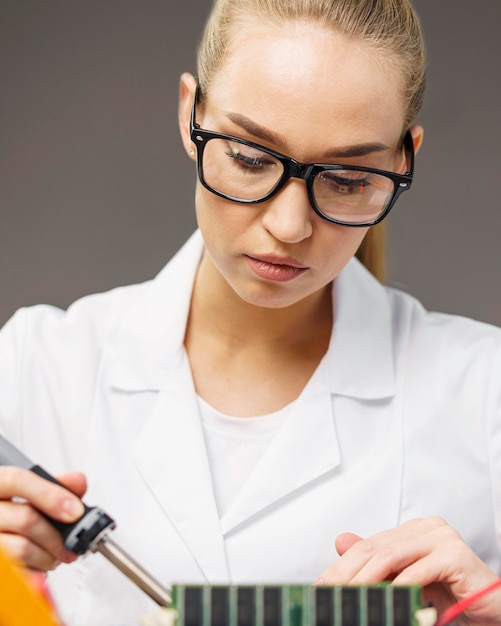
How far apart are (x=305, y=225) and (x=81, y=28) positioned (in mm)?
933

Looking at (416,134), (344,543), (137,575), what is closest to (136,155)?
(416,134)

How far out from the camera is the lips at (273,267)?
959 millimetres

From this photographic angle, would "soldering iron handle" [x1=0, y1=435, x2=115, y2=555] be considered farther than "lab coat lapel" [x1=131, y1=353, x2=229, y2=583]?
No

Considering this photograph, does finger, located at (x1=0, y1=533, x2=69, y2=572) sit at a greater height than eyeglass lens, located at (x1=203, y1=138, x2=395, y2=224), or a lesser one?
lesser

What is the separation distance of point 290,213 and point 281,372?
1.06ft

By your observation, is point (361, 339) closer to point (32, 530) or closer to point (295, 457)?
point (295, 457)

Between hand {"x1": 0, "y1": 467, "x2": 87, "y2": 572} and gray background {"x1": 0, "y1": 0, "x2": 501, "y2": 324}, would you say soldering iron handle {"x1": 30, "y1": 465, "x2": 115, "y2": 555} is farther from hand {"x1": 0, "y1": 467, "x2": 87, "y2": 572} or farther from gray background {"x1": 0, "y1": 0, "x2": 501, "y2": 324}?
gray background {"x1": 0, "y1": 0, "x2": 501, "y2": 324}

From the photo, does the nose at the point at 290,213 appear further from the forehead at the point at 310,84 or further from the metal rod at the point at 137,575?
the metal rod at the point at 137,575

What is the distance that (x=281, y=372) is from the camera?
46.6 inches

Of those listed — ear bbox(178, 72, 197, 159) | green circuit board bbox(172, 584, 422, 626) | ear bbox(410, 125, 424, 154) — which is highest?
ear bbox(178, 72, 197, 159)

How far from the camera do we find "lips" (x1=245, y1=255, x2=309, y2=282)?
3.15 ft

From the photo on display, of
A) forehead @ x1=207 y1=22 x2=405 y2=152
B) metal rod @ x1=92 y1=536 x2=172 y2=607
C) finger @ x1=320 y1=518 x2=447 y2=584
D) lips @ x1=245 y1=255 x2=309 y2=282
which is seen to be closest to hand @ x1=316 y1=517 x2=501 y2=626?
finger @ x1=320 y1=518 x2=447 y2=584

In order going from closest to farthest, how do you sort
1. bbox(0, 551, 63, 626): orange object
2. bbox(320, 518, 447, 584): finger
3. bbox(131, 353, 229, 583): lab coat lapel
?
bbox(0, 551, 63, 626): orange object < bbox(320, 518, 447, 584): finger < bbox(131, 353, 229, 583): lab coat lapel

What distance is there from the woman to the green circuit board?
0.63 feet
